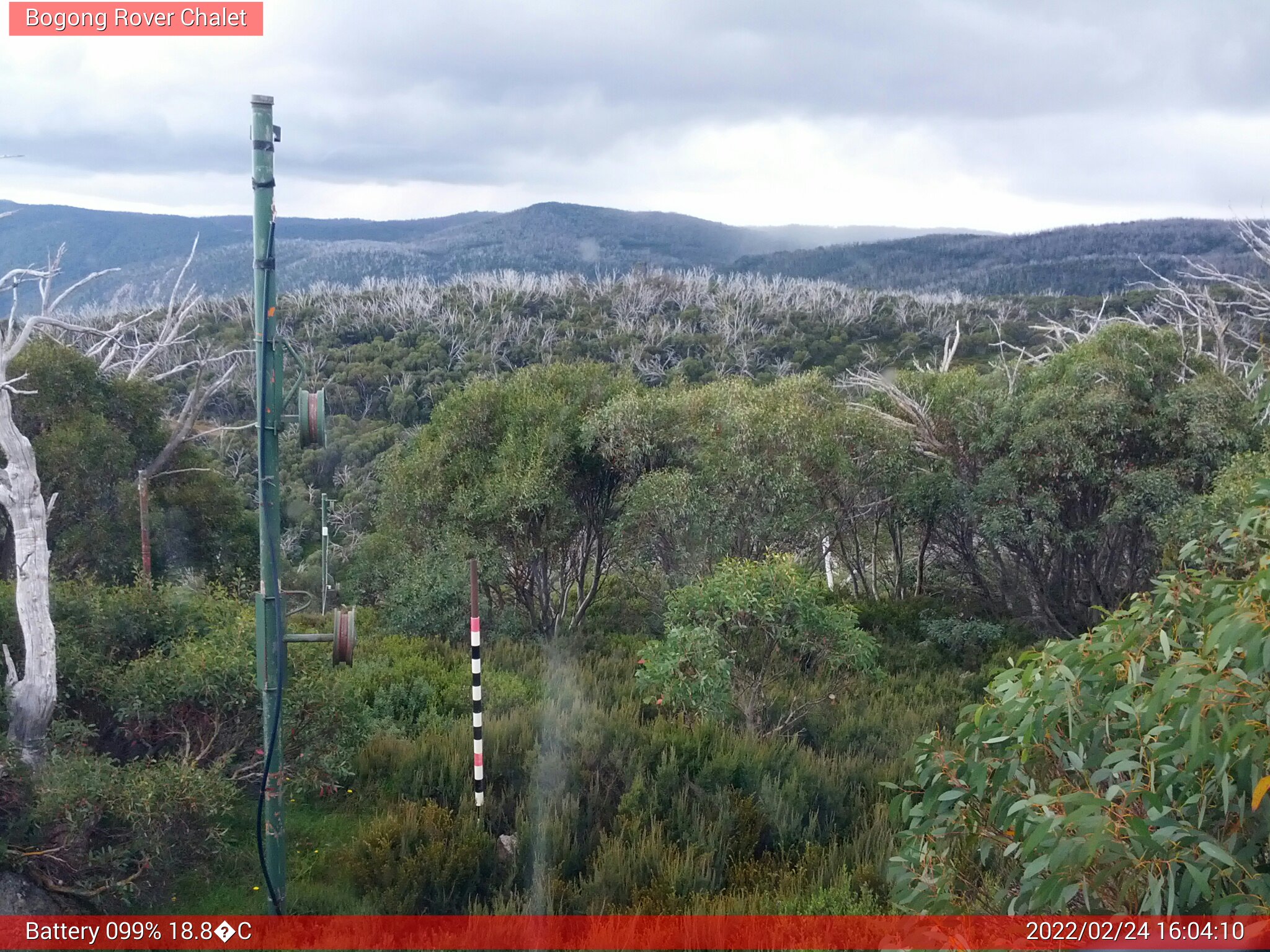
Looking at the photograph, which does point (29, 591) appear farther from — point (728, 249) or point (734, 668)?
point (728, 249)

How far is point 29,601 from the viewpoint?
605cm

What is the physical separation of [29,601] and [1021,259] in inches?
3058

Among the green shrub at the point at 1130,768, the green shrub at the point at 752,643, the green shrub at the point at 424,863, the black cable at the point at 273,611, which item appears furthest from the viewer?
the green shrub at the point at 752,643

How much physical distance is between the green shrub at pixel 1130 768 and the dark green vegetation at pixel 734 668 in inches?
0.6

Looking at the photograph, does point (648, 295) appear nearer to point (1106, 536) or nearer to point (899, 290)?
point (899, 290)

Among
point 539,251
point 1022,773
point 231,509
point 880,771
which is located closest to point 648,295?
point 539,251

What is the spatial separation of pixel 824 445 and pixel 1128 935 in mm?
11571

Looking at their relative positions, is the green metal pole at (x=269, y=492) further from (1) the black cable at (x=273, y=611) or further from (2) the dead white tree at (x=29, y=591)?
(2) the dead white tree at (x=29, y=591)

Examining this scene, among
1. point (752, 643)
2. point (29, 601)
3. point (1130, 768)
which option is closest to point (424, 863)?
point (29, 601)

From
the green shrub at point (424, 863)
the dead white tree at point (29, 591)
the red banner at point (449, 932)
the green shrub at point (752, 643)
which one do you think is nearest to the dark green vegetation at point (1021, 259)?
the green shrub at point (752, 643)

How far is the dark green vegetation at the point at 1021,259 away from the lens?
205ft

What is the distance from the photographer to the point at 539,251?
288 ft

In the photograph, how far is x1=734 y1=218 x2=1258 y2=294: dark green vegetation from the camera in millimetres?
62375

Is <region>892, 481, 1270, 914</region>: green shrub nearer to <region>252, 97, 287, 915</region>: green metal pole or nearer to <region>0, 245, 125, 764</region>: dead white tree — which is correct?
<region>252, 97, 287, 915</region>: green metal pole
